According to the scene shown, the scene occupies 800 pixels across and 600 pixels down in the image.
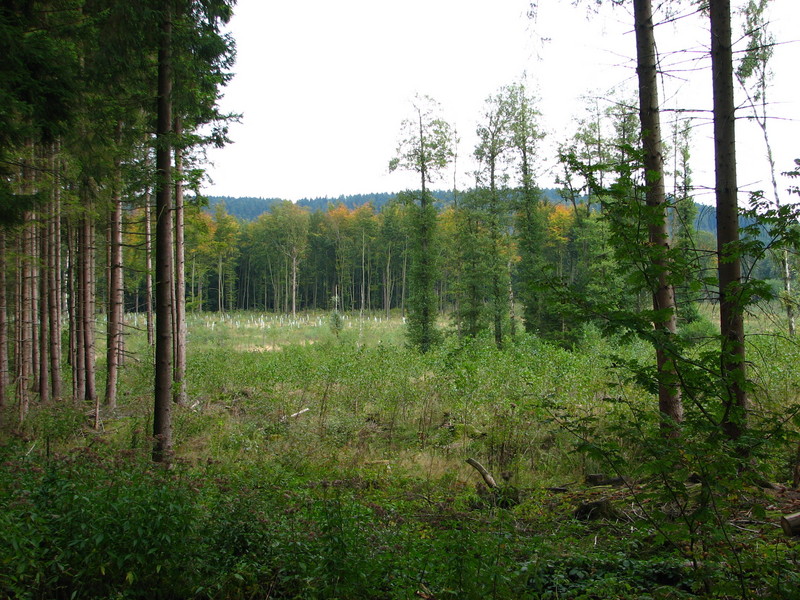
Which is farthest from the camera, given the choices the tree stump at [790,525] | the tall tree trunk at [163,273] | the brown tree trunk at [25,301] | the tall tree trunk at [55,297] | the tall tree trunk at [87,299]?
the tall tree trunk at [55,297]

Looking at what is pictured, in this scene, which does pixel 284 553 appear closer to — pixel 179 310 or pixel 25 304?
pixel 179 310

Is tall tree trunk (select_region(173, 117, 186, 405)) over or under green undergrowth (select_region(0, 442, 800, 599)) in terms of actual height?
over

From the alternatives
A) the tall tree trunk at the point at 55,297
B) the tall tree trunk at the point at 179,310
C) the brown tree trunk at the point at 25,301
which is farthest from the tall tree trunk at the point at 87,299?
the tall tree trunk at the point at 179,310

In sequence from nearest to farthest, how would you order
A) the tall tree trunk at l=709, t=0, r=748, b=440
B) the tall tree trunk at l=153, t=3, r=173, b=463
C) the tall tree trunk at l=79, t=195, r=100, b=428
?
the tall tree trunk at l=709, t=0, r=748, b=440 → the tall tree trunk at l=153, t=3, r=173, b=463 → the tall tree trunk at l=79, t=195, r=100, b=428

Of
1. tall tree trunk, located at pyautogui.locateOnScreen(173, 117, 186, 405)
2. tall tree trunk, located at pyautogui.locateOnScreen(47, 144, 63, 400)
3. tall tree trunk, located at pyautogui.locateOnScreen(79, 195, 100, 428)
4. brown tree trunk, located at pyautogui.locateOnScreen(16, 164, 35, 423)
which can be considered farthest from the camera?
tall tree trunk, located at pyautogui.locateOnScreen(173, 117, 186, 405)

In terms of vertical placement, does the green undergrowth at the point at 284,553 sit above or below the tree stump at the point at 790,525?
below

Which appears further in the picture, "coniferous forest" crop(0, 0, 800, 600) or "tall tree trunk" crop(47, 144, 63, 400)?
"tall tree trunk" crop(47, 144, 63, 400)

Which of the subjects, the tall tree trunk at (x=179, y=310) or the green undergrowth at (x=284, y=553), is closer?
the green undergrowth at (x=284, y=553)

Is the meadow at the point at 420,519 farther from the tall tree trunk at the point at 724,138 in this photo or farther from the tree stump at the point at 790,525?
the tall tree trunk at the point at 724,138

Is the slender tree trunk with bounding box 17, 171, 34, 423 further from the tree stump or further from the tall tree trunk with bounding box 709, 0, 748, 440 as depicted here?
the tree stump

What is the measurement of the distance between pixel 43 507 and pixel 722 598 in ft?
16.0

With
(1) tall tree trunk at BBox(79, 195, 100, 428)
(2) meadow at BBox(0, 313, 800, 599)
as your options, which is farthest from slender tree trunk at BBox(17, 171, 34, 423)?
(2) meadow at BBox(0, 313, 800, 599)

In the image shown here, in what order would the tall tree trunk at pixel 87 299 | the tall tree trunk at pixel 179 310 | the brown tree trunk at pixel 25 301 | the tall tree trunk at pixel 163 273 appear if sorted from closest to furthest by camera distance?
the tall tree trunk at pixel 163 273, the brown tree trunk at pixel 25 301, the tall tree trunk at pixel 87 299, the tall tree trunk at pixel 179 310

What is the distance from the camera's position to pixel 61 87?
219 inches
